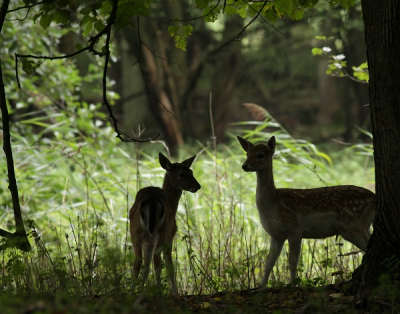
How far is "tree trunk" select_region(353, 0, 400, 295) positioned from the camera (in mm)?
4480

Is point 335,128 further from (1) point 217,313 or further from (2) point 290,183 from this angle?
(1) point 217,313

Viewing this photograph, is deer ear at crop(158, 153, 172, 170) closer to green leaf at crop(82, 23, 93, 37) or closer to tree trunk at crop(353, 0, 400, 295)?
green leaf at crop(82, 23, 93, 37)

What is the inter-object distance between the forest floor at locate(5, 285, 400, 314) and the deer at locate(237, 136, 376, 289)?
106 cm

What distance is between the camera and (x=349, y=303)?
4.19 meters

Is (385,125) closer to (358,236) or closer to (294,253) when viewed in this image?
(358,236)

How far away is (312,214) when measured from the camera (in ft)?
19.0

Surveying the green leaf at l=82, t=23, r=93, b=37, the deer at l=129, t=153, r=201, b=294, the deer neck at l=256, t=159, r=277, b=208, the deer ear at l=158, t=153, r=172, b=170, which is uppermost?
the green leaf at l=82, t=23, r=93, b=37

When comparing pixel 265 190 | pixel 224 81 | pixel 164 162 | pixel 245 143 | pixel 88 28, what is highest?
pixel 224 81

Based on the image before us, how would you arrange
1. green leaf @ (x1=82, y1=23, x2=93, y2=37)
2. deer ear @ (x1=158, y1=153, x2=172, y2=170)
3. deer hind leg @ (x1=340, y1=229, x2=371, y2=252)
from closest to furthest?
1. green leaf @ (x1=82, y1=23, x2=93, y2=37)
2. deer hind leg @ (x1=340, y1=229, x2=371, y2=252)
3. deer ear @ (x1=158, y1=153, x2=172, y2=170)

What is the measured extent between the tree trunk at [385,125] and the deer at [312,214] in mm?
1207

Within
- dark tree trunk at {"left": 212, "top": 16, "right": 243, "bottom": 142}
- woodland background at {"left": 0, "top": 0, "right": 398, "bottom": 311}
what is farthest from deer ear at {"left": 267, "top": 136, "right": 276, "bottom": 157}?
dark tree trunk at {"left": 212, "top": 16, "right": 243, "bottom": 142}

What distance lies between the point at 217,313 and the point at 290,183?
5522 mm

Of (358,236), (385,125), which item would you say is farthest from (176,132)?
(385,125)

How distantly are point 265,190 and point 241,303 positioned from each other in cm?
167
